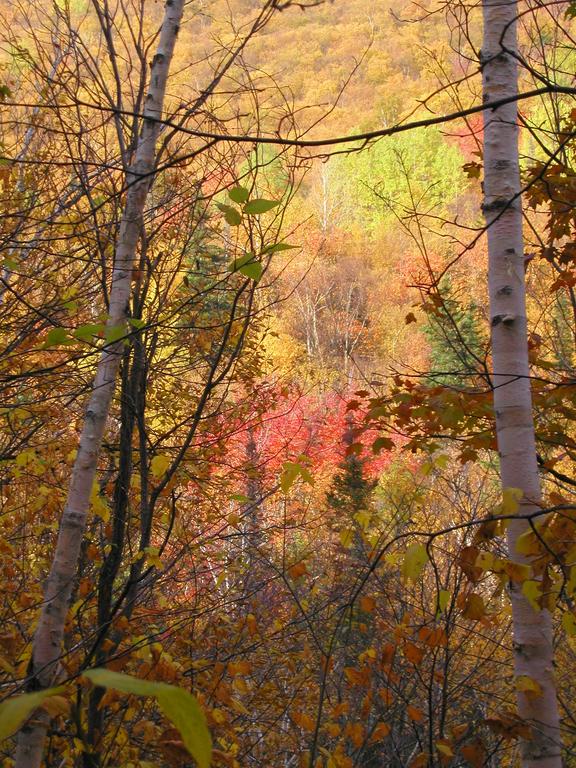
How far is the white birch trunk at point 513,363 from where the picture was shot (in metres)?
1.91

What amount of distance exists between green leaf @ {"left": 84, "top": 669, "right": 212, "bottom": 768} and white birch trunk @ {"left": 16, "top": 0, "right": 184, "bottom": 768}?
4.55 ft

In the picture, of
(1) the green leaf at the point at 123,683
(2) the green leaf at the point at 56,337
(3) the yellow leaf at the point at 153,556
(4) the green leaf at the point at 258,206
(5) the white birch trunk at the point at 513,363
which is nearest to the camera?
(1) the green leaf at the point at 123,683

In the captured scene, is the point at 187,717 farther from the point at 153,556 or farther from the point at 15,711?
the point at 153,556

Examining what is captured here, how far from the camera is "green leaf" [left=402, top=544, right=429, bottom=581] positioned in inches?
59.4

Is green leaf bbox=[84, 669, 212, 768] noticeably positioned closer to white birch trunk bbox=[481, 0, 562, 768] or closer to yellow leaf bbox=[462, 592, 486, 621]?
yellow leaf bbox=[462, 592, 486, 621]

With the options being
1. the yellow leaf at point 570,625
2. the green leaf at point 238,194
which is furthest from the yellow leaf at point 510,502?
the green leaf at point 238,194

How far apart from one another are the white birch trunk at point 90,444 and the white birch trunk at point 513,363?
118cm

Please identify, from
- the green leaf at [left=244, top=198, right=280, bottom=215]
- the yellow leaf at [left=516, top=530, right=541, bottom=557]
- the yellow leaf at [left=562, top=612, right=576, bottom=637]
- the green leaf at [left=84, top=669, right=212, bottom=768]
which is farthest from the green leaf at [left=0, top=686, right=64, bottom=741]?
the yellow leaf at [left=562, top=612, right=576, bottom=637]

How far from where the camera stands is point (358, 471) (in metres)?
14.2

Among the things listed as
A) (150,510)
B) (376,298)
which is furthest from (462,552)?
(376,298)

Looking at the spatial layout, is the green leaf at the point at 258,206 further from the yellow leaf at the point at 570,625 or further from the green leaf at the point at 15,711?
the yellow leaf at the point at 570,625

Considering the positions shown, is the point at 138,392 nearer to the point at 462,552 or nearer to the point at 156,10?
the point at 462,552

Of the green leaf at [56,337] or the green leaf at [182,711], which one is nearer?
the green leaf at [182,711]

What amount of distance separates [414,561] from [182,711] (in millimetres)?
1048
